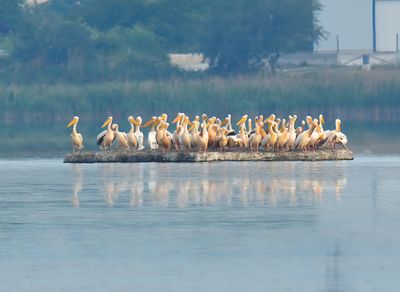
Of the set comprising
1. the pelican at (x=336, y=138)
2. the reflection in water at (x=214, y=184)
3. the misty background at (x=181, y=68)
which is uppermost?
the misty background at (x=181, y=68)

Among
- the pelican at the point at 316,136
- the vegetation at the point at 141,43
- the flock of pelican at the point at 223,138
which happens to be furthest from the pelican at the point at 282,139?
the vegetation at the point at 141,43

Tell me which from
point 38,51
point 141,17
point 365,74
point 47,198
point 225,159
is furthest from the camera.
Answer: point 141,17

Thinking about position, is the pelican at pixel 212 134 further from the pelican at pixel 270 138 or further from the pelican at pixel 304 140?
the pelican at pixel 304 140

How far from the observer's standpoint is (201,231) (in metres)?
21.5

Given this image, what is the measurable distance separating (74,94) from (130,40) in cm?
1391

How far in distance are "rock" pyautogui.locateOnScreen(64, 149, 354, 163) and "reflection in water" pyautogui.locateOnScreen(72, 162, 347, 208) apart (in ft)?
2.23

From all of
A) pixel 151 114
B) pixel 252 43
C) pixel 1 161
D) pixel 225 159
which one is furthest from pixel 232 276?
pixel 252 43

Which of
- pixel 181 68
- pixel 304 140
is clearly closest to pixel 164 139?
pixel 304 140

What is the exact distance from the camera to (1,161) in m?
39.6

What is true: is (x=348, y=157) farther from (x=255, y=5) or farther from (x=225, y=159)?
(x=255, y=5)

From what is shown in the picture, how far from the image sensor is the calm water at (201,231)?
17594 mm

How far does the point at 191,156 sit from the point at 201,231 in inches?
611

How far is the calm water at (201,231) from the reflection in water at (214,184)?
3cm

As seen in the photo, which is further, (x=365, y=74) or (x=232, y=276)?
(x=365, y=74)
